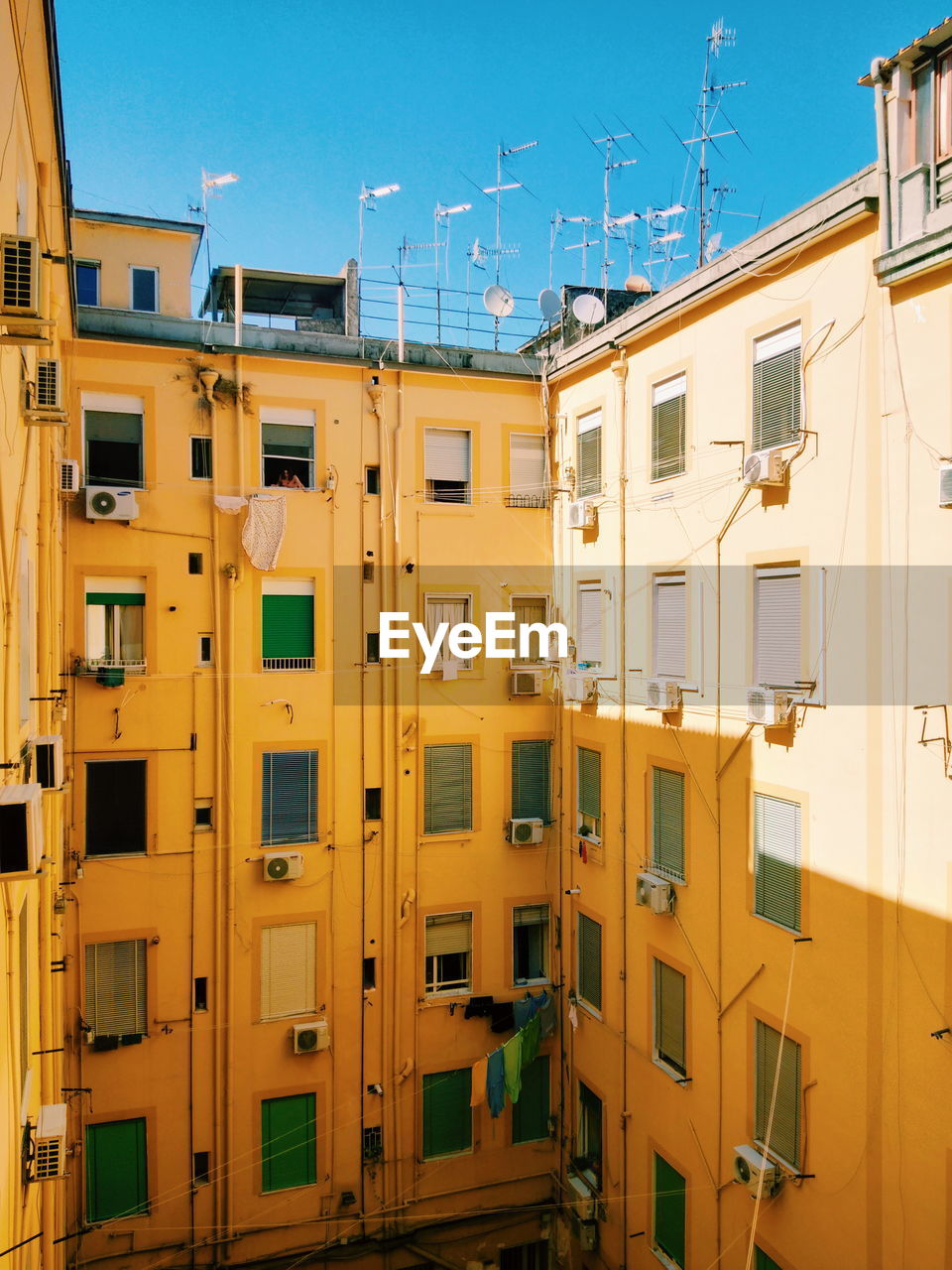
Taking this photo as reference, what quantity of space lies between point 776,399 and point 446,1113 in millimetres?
12991

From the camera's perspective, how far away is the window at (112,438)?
14.5m

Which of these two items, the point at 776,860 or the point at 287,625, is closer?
the point at 776,860

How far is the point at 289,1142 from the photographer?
592 inches

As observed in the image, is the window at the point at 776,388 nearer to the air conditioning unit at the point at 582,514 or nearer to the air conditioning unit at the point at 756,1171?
the air conditioning unit at the point at 582,514

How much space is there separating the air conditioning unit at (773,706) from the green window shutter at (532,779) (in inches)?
247

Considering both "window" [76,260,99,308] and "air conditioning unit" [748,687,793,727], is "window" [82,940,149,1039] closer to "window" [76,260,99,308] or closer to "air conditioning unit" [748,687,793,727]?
"air conditioning unit" [748,687,793,727]

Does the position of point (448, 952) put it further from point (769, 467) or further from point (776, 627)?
point (769, 467)

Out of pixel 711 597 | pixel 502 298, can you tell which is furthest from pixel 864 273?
pixel 502 298

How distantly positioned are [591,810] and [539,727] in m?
1.94

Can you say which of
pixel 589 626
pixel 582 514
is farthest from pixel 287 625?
pixel 582 514

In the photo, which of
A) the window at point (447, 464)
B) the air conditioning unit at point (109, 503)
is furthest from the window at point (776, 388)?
the air conditioning unit at point (109, 503)

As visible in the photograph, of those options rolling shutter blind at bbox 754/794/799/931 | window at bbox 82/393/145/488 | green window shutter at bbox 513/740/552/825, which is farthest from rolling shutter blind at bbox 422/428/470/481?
rolling shutter blind at bbox 754/794/799/931

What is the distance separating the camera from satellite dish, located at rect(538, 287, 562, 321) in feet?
56.4

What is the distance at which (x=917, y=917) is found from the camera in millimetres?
9117
